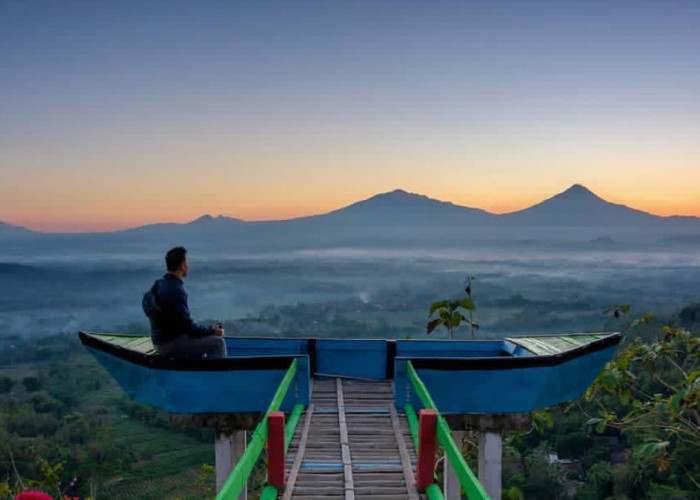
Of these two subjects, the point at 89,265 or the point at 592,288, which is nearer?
the point at 592,288

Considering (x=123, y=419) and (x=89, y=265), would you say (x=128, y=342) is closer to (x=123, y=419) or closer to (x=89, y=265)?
(x=123, y=419)

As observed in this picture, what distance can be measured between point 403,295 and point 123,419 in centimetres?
6546

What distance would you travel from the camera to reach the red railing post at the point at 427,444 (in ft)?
12.7

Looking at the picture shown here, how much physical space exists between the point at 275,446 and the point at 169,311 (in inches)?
75.3

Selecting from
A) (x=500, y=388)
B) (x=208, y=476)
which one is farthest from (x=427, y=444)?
(x=208, y=476)

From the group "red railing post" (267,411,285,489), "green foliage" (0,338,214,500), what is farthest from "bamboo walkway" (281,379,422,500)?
"green foliage" (0,338,214,500)

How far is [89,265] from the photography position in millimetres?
157375

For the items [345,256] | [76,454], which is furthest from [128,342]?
[345,256]

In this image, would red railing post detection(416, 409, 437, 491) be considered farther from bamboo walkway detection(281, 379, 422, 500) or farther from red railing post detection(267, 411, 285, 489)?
red railing post detection(267, 411, 285, 489)

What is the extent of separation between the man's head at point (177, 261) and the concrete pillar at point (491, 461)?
9.47 ft

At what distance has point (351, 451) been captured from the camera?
462cm

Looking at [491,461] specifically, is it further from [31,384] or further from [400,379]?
[31,384]

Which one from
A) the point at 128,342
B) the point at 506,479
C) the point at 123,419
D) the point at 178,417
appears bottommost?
the point at 123,419

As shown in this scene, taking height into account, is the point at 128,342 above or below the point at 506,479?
above
